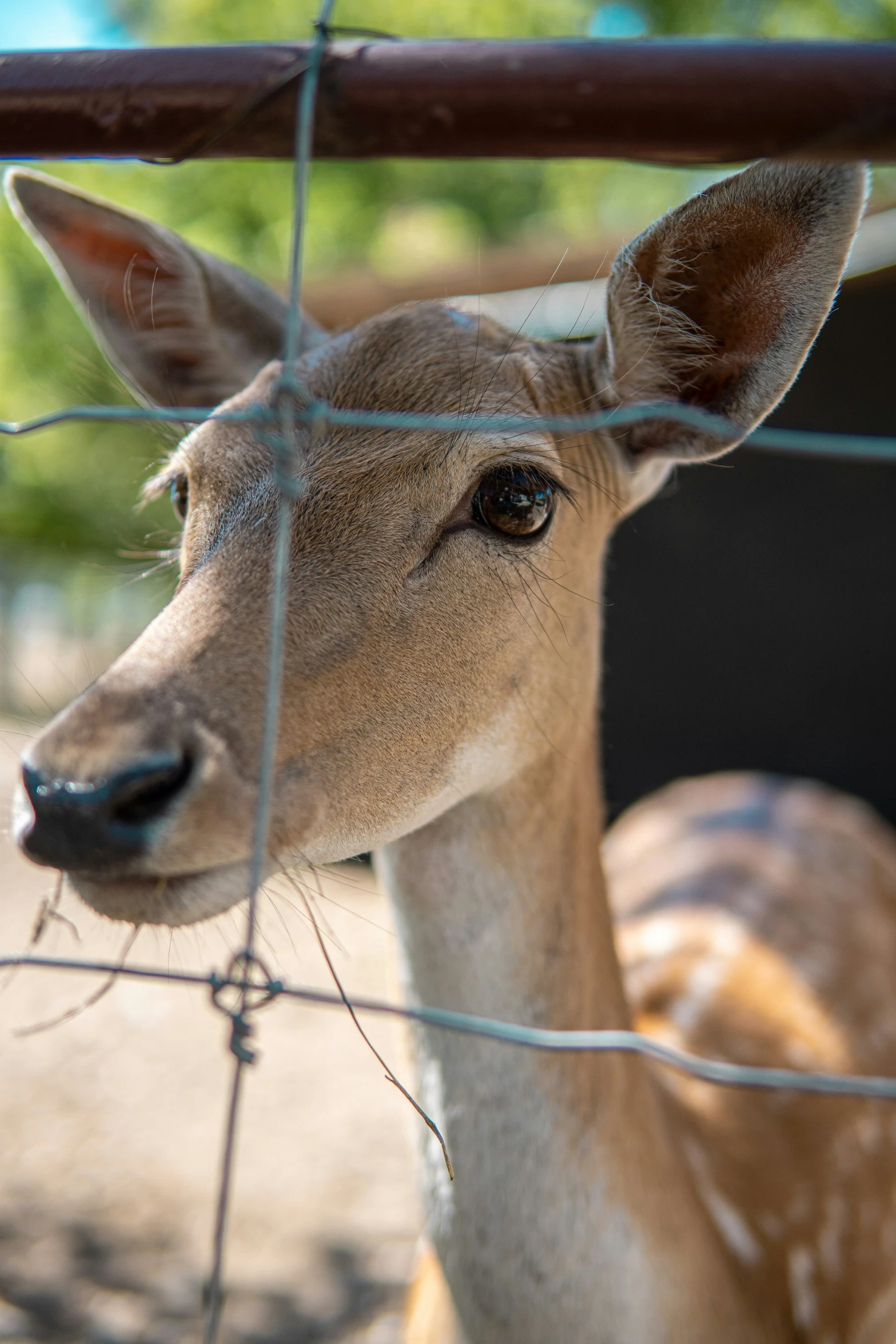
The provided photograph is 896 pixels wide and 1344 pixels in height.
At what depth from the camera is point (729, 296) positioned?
4.99 ft

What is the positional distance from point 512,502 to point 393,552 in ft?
0.69

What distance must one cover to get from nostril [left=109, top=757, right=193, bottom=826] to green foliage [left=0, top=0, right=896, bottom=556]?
7.43 metres

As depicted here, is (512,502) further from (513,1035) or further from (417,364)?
(513,1035)

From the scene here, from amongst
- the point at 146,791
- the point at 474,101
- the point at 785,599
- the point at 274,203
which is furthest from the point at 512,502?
the point at 274,203

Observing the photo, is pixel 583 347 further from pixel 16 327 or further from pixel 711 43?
pixel 16 327

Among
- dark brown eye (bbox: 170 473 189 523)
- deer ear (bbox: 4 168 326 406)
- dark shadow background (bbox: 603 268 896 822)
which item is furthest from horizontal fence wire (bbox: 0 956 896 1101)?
dark shadow background (bbox: 603 268 896 822)

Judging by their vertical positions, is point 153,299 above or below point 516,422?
above

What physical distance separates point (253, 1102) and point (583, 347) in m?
3.04

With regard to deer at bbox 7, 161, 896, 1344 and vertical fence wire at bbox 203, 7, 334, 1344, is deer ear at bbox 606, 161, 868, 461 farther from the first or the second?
vertical fence wire at bbox 203, 7, 334, 1344

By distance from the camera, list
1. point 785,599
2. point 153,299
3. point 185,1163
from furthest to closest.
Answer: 1. point 785,599
2. point 185,1163
3. point 153,299

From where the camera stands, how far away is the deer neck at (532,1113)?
5.06 ft

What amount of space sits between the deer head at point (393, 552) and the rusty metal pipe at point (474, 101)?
0.24m

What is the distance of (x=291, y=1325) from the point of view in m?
2.83

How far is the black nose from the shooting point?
1.04 m
